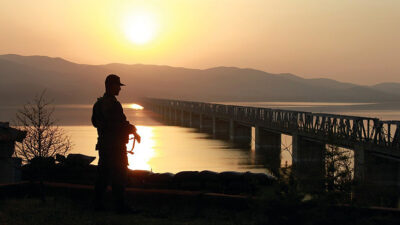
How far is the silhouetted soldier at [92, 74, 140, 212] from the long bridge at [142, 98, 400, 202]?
366 centimetres

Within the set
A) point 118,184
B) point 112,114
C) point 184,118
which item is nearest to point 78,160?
point 118,184

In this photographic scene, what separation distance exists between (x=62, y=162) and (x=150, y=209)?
12.1ft

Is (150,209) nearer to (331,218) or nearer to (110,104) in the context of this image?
(110,104)

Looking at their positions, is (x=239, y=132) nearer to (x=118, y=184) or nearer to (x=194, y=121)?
→ (x=194, y=121)

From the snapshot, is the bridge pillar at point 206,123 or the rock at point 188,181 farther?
the bridge pillar at point 206,123

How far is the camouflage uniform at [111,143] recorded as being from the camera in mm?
8633

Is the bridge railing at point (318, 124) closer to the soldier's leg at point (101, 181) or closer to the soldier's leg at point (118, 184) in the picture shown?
the soldier's leg at point (118, 184)

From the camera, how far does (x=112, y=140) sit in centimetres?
870

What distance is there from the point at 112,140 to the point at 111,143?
0.06 metres

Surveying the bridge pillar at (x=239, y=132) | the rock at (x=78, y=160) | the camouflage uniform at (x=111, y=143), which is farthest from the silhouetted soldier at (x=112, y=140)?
the bridge pillar at (x=239, y=132)

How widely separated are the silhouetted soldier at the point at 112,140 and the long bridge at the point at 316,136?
366 centimetres

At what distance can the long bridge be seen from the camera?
70.4 feet

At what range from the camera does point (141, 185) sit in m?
11.0

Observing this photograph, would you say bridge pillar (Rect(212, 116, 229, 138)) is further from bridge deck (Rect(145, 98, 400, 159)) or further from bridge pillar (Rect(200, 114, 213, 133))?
bridge pillar (Rect(200, 114, 213, 133))
